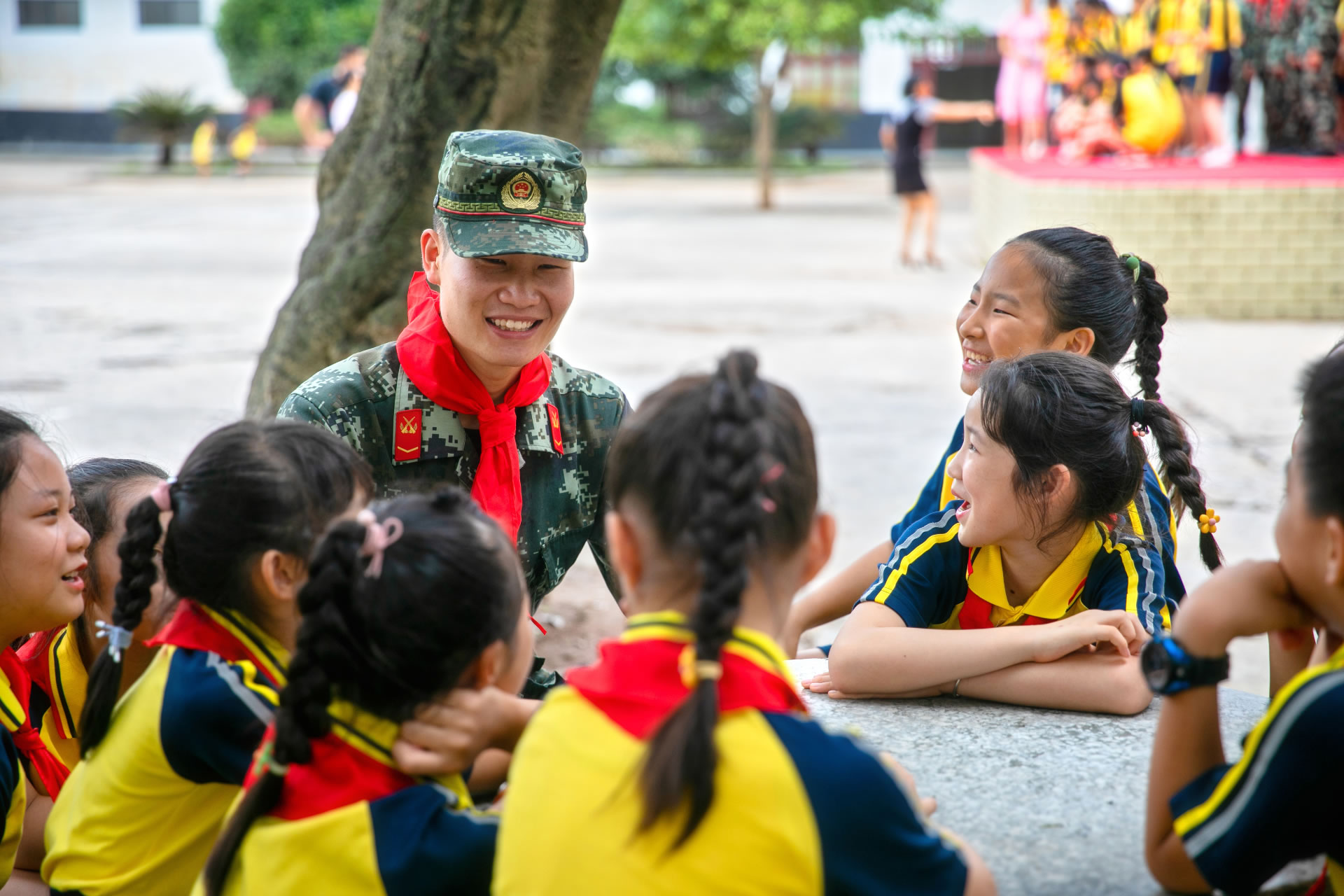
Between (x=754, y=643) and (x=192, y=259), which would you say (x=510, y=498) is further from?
(x=192, y=259)

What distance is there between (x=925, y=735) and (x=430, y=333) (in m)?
1.12

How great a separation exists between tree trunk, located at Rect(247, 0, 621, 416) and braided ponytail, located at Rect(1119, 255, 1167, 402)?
216 cm

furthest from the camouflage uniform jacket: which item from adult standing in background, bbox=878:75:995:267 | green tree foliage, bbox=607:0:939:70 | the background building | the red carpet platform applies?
the background building

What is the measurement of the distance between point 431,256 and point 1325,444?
5.37ft

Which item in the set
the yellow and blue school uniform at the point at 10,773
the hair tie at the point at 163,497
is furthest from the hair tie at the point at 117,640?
the yellow and blue school uniform at the point at 10,773

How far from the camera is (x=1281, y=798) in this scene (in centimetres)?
134

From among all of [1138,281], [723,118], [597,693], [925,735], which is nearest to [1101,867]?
[925,735]

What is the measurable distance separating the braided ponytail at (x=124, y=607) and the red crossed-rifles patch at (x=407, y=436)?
2.24 feet

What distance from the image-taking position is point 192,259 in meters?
13.0

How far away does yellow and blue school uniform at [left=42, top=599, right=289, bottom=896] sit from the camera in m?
1.59

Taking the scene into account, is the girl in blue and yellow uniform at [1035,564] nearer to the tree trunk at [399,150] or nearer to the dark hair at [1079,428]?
the dark hair at [1079,428]

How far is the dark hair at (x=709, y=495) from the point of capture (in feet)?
3.79

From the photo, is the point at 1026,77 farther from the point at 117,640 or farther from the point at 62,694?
the point at 117,640

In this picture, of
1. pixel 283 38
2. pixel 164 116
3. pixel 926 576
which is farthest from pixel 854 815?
pixel 283 38
